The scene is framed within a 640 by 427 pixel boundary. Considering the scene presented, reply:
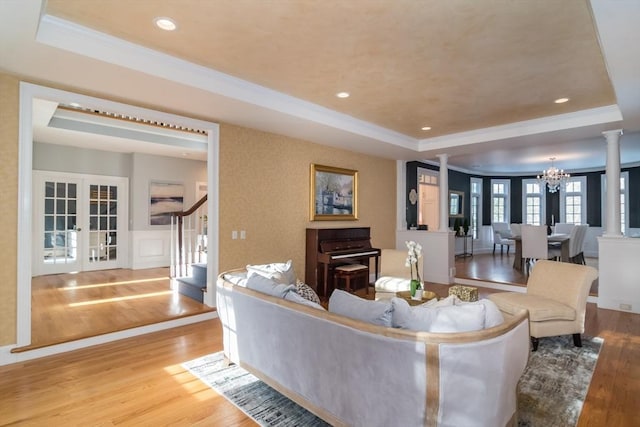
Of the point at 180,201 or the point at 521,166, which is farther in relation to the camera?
the point at 521,166

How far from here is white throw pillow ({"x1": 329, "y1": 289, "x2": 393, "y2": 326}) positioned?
178 cm

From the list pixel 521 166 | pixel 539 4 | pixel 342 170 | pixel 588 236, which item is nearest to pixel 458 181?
Answer: pixel 521 166

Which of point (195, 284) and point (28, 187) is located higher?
point (28, 187)

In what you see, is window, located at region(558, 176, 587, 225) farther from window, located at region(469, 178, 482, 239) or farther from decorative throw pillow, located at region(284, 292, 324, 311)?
decorative throw pillow, located at region(284, 292, 324, 311)

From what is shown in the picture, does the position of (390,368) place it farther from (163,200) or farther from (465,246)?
(465,246)

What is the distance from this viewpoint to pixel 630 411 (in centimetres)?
224

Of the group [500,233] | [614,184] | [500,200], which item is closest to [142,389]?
[614,184]

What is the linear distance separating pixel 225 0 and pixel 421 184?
22.7 feet

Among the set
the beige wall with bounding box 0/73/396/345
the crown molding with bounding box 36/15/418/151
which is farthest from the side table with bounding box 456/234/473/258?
the crown molding with bounding box 36/15/418/151

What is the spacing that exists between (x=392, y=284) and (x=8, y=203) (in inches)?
153

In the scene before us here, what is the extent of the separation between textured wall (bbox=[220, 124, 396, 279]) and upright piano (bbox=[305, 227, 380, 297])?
161mm

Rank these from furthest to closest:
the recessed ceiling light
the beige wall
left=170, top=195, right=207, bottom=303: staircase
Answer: left=170, top=195, right=207, bottom=303: staircase → the beige wall → the recessed ceiling light

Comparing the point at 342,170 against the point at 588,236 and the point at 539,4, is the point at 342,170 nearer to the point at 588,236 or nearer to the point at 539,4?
the point at 539,4

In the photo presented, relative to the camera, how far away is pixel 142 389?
2520mm
